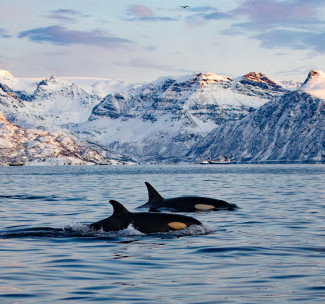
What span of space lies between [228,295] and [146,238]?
9.11 meters

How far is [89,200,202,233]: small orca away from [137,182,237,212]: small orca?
10.4m

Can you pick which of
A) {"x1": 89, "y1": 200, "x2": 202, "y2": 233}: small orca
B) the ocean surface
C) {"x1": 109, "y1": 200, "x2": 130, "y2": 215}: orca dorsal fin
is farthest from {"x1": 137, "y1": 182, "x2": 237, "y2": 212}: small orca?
{"x1": 109, "y1": 200, "x2": 130, "y2": 215}: orca dorsal fin

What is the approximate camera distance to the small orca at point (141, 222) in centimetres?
2397

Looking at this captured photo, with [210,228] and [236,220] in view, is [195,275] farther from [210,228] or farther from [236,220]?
[236,220]

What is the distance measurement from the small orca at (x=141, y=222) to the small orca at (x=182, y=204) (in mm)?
10365

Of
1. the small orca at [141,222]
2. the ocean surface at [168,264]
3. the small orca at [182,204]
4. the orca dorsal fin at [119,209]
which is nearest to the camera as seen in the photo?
the ocean surface at [168,264]

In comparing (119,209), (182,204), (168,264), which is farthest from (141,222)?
(182,204)

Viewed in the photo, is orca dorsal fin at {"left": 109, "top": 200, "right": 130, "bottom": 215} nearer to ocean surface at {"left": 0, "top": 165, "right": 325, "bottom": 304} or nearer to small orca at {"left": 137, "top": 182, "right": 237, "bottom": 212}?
ocean surface at {"left": 0, "top": 165, "right": 325, "bottom": 304}

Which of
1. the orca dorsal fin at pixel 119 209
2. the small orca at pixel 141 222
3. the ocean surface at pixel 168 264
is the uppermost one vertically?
the orca dorsal fin at pixel 119 209

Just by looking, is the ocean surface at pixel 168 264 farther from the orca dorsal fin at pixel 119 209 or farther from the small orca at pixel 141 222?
the orca dorsal fin at pixel 119 209

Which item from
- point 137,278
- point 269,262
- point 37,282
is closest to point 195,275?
point 137,278

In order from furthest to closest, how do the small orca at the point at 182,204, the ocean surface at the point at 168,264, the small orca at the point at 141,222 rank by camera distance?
the small orca at the point at 182,204 < the small orca at the point at 141,222 < the ocean surface at the point at 168,264

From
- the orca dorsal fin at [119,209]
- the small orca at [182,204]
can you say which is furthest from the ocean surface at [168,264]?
the small orca at [182,204]

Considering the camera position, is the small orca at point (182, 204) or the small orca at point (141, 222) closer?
the small orca at point (141, 222)
